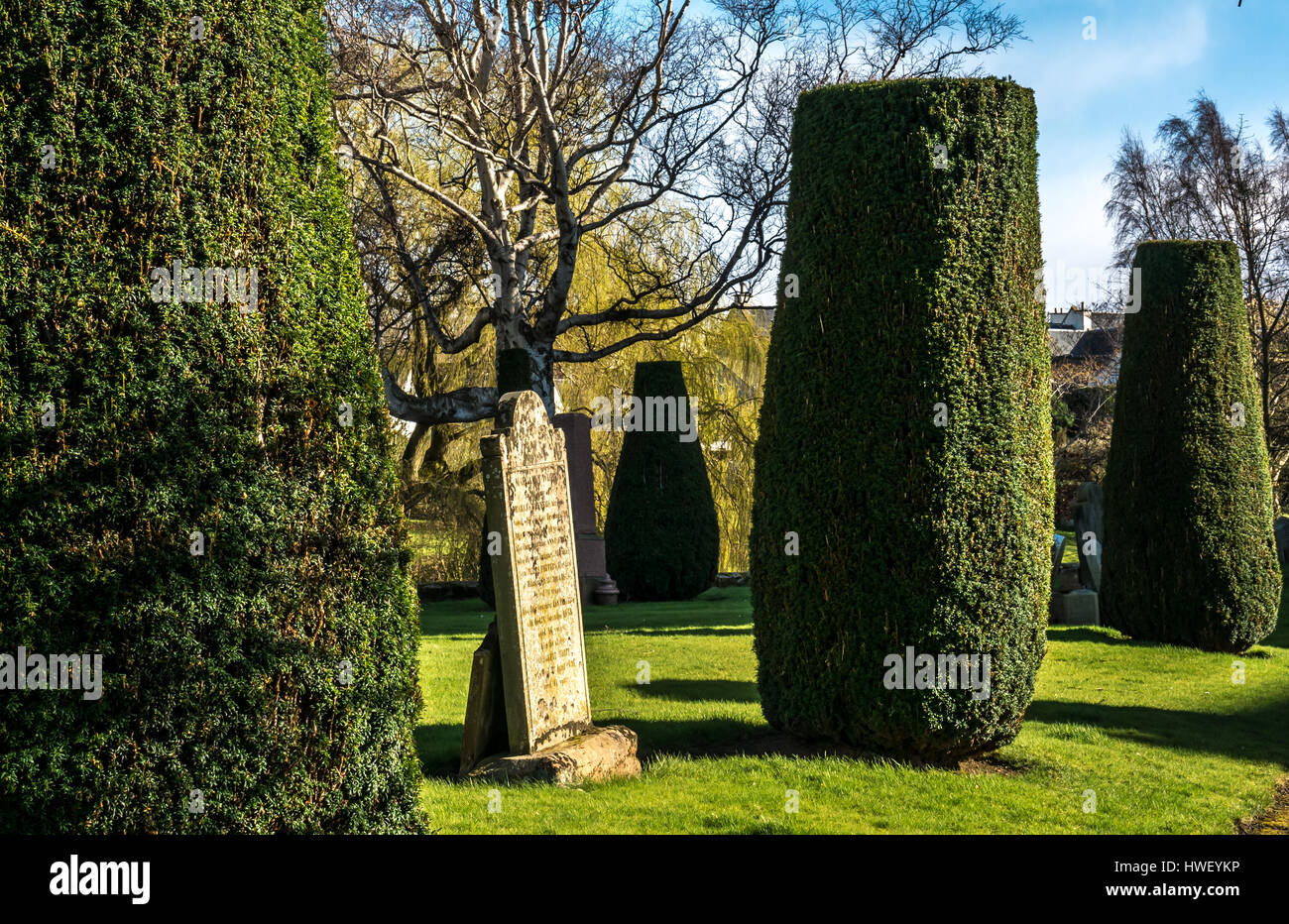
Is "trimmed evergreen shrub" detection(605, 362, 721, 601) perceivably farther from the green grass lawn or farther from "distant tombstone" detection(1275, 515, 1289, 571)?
"distant tombstone" detection(1275, 515, 1289, 571)

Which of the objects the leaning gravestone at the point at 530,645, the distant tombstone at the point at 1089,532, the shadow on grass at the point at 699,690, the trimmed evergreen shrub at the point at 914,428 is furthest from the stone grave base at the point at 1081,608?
the leaning gravestone at the point at 530,645

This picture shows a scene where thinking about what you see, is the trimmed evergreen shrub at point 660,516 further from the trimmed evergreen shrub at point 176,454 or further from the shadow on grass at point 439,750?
the trimmed evergreen shrub at point 176,454

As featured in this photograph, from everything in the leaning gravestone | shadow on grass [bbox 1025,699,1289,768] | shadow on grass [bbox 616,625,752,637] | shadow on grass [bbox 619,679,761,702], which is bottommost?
shadow on grass [bbox 1025,699,1289,768]

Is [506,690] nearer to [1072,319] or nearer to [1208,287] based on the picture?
[1208,287]

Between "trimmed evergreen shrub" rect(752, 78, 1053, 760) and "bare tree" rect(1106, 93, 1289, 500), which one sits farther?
"bare tree" rect(1106, 93, 1289, 500)

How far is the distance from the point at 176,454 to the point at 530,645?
365 cm

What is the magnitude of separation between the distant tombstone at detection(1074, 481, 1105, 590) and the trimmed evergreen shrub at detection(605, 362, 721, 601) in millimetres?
6688

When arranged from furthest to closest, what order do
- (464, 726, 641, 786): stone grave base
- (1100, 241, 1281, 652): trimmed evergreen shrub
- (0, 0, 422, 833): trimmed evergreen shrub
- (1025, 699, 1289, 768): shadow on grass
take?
(1100, 241, 1281, 652): trimmed evergreen shrub, (1025, 699, 1289, 768): shadow on grass, (464, 726, 641, 786): stone grave base, (0, 0, 422, 833): trimmed evergreen shrub

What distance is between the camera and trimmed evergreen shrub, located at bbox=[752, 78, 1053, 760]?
22.1 feet

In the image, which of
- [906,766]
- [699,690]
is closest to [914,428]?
[906,766]

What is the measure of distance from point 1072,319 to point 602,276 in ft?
94.1

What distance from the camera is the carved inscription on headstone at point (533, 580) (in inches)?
264

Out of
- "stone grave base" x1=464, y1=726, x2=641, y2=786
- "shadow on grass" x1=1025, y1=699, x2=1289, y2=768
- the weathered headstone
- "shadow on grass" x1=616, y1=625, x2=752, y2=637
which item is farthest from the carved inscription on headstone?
the weathered headstone

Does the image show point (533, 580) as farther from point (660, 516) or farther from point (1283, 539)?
point (1283, 539)
